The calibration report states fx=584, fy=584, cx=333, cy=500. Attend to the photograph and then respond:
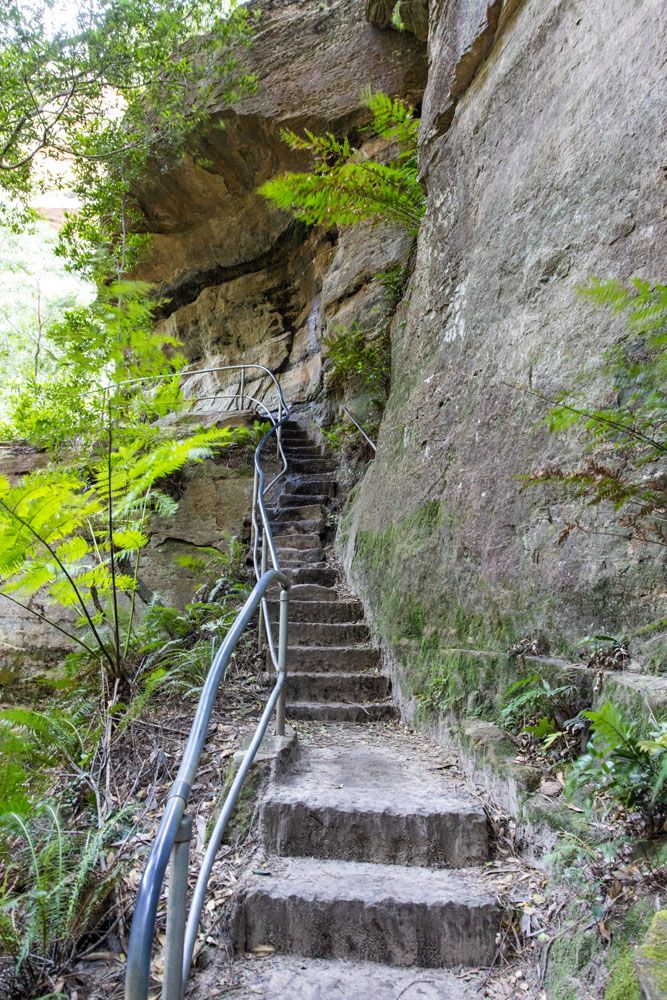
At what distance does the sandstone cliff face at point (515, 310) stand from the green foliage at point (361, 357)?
1787mm

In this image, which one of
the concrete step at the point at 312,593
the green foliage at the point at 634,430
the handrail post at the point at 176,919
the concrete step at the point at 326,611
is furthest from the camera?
the concrete step at the point at 312,593

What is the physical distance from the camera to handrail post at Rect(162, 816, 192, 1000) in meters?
1.23

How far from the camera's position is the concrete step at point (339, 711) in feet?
12.6

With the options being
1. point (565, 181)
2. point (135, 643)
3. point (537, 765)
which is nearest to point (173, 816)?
point (537, 765)

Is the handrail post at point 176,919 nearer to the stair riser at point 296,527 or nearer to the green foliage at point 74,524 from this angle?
the green foliage at point 74,524

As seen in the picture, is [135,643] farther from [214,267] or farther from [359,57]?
[214,267]

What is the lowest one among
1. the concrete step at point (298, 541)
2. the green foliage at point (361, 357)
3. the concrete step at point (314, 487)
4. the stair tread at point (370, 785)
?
the stair tread at point (370, 785)

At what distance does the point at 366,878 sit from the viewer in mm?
2256

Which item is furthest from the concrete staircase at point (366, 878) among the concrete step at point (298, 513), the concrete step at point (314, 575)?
the concrete step at point (298, 513)

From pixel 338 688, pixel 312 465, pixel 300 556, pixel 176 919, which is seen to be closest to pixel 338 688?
pixel 338 688

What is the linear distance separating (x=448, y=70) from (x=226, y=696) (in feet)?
18.3

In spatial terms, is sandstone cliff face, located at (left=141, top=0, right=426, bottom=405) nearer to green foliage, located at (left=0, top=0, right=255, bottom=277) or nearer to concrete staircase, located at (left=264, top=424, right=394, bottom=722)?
green foliage, located at (left=0, top=0, right=255, bottom=277)

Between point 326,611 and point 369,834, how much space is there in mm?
2598

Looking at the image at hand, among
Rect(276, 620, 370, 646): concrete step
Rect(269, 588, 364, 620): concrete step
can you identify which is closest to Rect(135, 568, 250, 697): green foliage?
Rect(276, 620, 370, 646): concrete step
